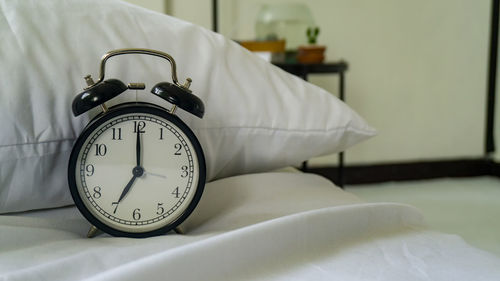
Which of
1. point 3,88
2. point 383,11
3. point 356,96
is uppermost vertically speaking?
point 383,11

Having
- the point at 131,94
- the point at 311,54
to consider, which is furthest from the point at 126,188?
the point at 311,54

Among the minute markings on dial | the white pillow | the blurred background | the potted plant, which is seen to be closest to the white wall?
the blurred background

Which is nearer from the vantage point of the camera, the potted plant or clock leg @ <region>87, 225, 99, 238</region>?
clock leg @ <region>87, 225, 99, 238</region>

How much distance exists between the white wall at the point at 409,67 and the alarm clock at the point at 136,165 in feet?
6.34

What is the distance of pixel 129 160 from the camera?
592mm

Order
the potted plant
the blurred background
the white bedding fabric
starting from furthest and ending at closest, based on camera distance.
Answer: the blurred background, the potted plant, the white bedding fabric

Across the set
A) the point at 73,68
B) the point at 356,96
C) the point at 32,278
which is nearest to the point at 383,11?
the point at 356,96

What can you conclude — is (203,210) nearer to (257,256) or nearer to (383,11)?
(257,256)

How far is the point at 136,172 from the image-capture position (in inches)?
23.3

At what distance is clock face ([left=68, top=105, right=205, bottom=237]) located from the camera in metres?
0.58

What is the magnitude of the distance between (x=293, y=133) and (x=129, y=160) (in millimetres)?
268

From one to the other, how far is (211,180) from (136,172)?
7.7 inches

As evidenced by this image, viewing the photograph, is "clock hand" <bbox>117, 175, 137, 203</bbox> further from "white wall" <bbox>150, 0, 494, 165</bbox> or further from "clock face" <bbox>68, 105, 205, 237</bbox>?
"white wall" <bbox>150, 0, 494, 165</bbox>

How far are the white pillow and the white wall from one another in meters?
1.76
